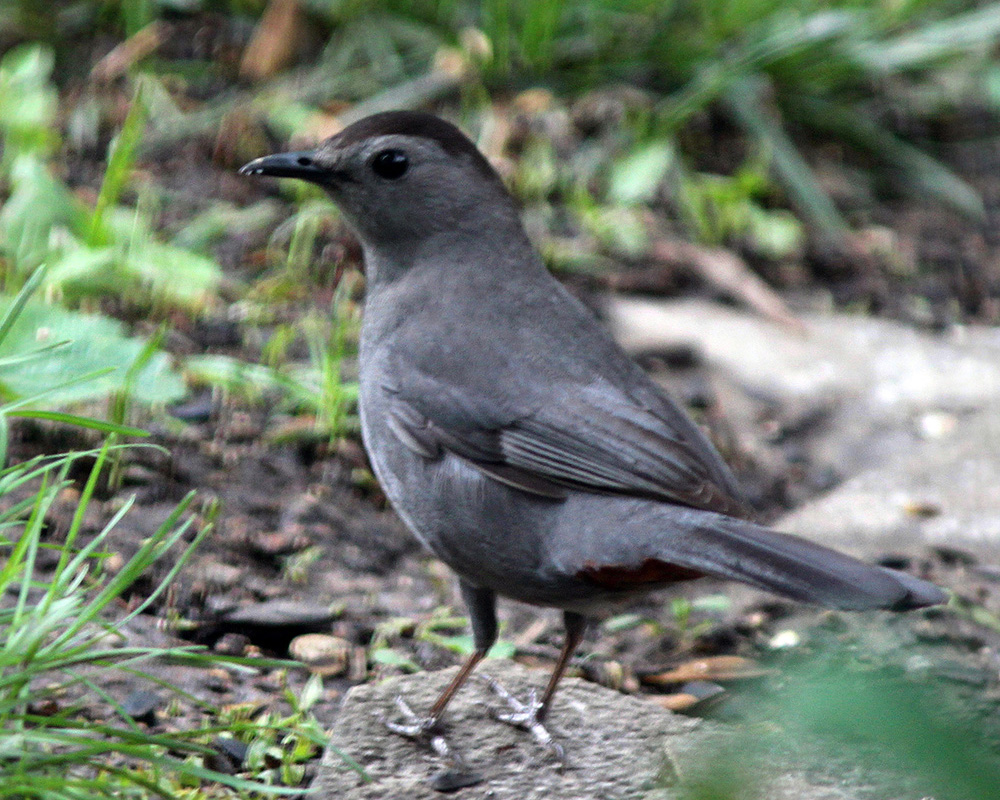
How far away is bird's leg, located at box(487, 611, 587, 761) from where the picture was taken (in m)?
3.09

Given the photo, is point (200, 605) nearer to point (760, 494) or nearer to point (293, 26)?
point (760, 494)

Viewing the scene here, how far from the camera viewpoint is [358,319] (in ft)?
16.1

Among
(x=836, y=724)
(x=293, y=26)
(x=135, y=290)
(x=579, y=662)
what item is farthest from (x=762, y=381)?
(x=836, y=724)

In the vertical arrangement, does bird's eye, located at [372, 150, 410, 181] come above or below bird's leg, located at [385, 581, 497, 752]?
above

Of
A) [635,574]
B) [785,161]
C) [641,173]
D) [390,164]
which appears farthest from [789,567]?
[785,161]

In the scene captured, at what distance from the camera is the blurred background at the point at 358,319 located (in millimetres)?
2752

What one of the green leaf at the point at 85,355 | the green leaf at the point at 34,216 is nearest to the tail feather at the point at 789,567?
the green leaf at the point at 85,355

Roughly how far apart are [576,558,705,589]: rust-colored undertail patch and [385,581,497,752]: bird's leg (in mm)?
417

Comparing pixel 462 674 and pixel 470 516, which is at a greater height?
pixel 470 516

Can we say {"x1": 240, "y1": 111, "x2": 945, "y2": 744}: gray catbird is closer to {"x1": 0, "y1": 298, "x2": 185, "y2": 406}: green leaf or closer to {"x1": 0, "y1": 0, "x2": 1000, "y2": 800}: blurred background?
{"x1": 0, "y1": 0, "x2": 1000, "y2": 800}: blurred background

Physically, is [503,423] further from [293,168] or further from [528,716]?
[293,168]

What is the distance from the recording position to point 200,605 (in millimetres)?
3492

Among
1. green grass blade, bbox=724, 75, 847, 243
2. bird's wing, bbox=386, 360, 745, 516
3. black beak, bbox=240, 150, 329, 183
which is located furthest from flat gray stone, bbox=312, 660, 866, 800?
green grass blade, bbox=724, 75, 847, 243

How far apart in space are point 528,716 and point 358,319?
2.13 meters
